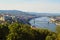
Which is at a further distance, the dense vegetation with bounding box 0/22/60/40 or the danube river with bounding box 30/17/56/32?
the danube river with bounding box 30/17/56/32

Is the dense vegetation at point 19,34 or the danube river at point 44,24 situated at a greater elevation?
the dense vegetation at point 19,34

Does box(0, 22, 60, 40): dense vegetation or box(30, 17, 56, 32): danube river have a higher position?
box(0, 22, 60, 40): dense vegetation

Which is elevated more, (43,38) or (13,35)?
(13,35)

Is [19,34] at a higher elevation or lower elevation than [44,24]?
higher

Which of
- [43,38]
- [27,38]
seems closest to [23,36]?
[27,38]

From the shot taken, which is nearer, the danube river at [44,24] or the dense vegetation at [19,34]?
the dense vegetation at [19,34]

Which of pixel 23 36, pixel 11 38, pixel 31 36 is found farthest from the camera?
pixel 31 36

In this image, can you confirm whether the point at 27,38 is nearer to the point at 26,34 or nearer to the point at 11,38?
the point at 26,34

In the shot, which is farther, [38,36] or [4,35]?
[38,36]

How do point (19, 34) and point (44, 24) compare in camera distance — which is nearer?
point (19, 34)

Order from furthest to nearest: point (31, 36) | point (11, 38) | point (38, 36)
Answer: point (38, 36)
point (31, 36)
point (11, 38)
